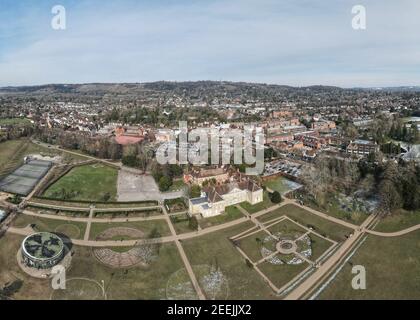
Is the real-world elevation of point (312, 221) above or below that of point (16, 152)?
below

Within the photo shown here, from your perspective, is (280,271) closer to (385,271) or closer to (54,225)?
(385,271)

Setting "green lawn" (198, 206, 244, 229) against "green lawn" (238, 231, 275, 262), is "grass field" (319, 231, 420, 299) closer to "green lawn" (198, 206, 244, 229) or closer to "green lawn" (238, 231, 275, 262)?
"green lawn" (238, 231, 275, 262)

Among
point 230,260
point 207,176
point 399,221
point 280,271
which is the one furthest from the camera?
point 207,176

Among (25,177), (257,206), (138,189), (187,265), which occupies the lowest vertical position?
(187,265)

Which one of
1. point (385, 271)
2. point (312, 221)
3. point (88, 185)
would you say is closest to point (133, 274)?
point (312, 221)

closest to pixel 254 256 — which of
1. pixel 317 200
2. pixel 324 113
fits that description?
pixel 317 200

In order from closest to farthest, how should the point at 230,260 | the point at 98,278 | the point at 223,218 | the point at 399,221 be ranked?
the point at 98,278 → the point at 230,260 → the point at 399,221 → the point at 223,218

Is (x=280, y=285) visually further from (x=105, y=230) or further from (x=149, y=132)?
(x=149, y=132)

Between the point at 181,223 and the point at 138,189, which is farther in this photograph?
the point at 138,189
